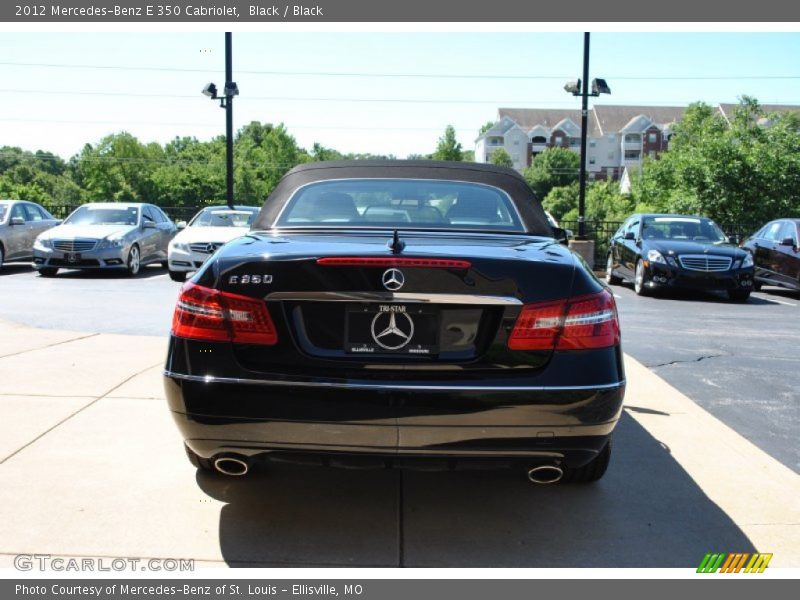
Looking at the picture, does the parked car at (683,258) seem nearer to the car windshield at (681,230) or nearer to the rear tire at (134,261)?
the car windshield at (681,230)

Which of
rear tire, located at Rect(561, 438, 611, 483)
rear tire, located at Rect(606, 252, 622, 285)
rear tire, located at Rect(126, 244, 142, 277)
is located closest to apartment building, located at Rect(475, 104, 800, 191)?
rear tire, located at Rect(606, 252, 622, 285)

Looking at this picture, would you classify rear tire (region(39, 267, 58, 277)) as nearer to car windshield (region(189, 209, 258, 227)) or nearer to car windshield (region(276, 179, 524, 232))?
car windshield (region(189, 209, 258, 227))

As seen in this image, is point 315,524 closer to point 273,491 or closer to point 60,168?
point 273,491

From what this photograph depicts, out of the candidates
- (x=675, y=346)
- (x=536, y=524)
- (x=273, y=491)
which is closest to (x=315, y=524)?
(x=273, y=491)

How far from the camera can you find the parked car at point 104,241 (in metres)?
15.1

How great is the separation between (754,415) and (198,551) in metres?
4.12

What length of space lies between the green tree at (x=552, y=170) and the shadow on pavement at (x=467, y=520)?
380ft

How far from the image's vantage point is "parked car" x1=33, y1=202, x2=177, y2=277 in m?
15.1

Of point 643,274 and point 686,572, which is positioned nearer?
point 686,572

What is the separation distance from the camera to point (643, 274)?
13.8 meters

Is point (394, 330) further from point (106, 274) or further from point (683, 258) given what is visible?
point (106, 274)

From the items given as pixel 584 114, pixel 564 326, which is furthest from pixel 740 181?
pixel 564 326

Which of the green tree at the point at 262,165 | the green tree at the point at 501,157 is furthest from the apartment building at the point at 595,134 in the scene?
the green tree at the point at 262,165

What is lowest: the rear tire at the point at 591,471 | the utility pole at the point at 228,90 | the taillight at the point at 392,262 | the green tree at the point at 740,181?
the rear tire at the point at 591,471
